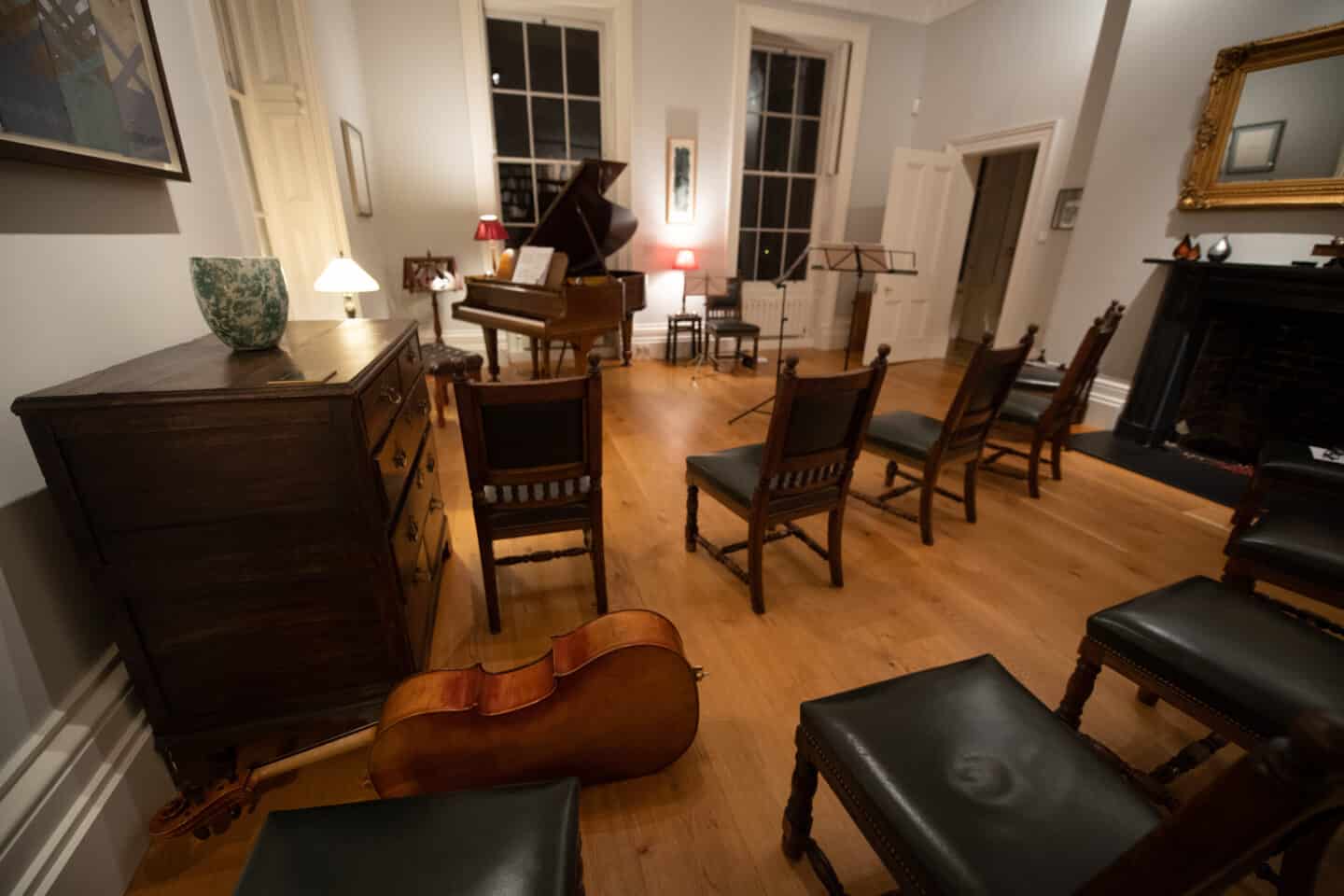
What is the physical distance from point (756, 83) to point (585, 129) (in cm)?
187

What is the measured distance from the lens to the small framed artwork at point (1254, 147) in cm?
304

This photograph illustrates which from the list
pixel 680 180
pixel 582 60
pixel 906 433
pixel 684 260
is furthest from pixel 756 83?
pixel 906 433

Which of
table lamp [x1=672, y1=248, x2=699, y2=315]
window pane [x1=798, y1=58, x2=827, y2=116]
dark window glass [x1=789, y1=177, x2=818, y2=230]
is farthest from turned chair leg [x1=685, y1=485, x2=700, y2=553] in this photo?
window pane [x1=798, y1=58, x2=827, y2=116]

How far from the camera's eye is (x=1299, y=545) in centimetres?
146

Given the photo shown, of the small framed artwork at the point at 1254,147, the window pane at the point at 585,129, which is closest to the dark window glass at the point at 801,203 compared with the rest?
the window pane at the point at 585,129

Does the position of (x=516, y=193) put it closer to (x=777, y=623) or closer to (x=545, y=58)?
(x=545, y=58)

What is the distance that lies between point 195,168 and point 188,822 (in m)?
1.70

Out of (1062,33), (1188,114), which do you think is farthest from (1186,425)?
(1062,33)

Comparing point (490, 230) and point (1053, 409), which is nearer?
point (1053, 409)

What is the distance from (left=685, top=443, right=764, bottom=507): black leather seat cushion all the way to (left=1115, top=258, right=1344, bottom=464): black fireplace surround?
3.18 meters

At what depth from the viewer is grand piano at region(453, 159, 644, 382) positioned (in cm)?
375

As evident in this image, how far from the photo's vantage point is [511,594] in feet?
6.77

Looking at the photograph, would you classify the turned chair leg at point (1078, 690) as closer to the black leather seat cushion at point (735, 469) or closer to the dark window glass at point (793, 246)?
the black leather seat cushion at point (735, 469)

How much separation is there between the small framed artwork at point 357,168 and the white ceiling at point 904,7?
427 centimetres
